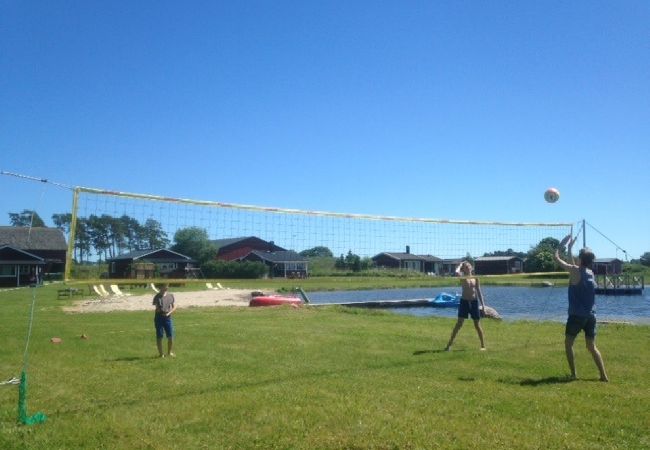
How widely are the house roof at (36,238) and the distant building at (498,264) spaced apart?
52626 millimetres

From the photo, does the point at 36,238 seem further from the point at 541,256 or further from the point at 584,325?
the point at 584,325

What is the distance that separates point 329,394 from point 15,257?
50965 mm

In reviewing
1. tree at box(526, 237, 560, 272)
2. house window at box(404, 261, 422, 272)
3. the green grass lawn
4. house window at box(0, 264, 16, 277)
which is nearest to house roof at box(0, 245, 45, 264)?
house window at box(0, 264, 16, 277)

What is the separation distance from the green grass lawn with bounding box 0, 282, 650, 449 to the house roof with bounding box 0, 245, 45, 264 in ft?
135

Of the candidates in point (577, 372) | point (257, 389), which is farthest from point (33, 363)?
point (577, 372)

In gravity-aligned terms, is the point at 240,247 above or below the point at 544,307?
above

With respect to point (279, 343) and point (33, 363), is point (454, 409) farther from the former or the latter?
point (33, 363)

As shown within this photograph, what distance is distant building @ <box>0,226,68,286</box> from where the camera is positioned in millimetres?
49694

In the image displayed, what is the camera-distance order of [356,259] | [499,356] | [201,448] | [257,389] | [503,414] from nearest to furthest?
[201,448] < [503,414] < [257,389] < [499,356] < [356,259]

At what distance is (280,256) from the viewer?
483 inches

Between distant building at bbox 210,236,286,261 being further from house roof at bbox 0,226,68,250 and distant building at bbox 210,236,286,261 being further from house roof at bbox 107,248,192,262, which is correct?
house roof at bbox 0,226,68,250

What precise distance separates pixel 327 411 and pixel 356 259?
6.77 metres

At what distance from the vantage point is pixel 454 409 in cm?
654

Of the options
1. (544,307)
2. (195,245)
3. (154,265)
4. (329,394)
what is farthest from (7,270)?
(329,394)
